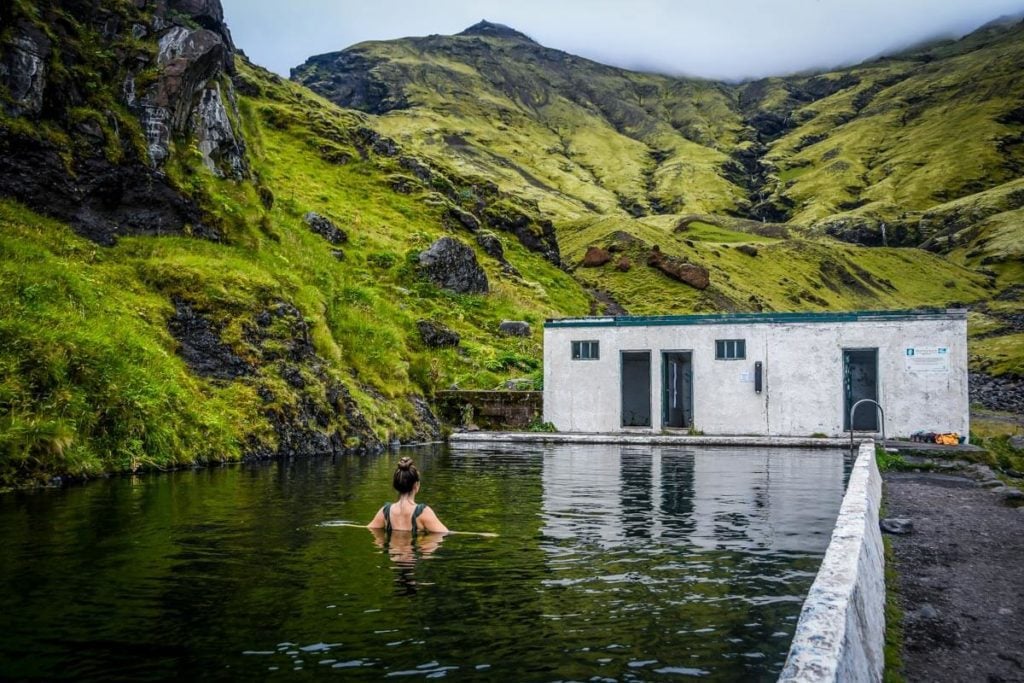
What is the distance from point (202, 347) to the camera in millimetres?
25719

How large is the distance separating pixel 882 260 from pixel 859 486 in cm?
15015

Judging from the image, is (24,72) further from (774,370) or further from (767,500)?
(774,370)

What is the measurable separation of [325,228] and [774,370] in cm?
3077

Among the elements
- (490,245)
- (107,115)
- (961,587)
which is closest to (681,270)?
(490,245)

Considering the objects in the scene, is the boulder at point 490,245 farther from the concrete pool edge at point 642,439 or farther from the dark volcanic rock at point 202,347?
the dark volcanic rock at point 202,347

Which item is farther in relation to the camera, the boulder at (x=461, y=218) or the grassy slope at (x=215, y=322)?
the boulder at (x=461, y=218)

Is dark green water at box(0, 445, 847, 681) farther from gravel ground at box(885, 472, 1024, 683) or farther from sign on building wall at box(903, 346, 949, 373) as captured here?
sign on building wall at box(903, 346, 949, 373)

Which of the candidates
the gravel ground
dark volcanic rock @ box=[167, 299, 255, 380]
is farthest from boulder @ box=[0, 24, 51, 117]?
the gravel ground

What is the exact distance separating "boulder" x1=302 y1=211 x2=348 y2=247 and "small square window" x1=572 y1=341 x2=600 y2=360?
2234 centimetres

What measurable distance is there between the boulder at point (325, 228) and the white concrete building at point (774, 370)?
21.8m

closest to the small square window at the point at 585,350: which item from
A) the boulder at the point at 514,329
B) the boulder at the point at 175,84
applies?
the boulder at the point at 514,329

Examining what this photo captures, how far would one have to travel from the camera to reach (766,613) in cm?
760

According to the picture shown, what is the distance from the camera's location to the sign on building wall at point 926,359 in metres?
27.5

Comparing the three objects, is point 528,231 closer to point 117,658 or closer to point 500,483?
point 500,483
